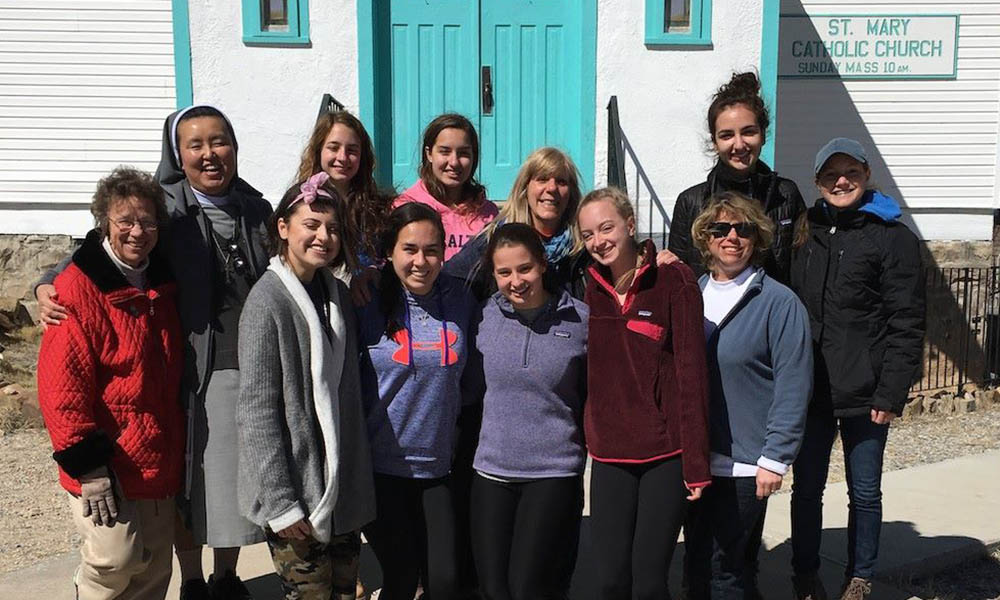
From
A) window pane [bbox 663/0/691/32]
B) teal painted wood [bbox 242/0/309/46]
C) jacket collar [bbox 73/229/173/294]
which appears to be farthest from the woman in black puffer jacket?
teal painted wood [bbox 242/0/309/46]

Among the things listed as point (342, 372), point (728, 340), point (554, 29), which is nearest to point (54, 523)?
point (342, 372)

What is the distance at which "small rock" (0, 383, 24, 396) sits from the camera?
709 cm

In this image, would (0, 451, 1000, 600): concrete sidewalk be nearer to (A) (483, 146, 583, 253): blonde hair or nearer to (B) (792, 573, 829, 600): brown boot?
(B) (792, 573, 829, 600): brown boot

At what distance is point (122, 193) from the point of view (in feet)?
9.64

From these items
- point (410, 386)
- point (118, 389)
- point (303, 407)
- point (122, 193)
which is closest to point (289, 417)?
point (303, 407)

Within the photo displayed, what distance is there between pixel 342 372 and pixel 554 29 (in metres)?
5.56

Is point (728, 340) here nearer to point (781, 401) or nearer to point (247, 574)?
point (781, 401)

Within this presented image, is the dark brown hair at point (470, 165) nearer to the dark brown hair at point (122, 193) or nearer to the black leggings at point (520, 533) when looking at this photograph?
the dark brown hair at point (122, 193)

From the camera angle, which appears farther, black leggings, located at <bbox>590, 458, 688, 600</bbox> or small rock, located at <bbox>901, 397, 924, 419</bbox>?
small rock, located at <bbox>901, 397, 924, 419</bbox>

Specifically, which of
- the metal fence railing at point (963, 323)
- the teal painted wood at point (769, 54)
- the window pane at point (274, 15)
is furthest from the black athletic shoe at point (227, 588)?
the metal fence railing at point (963, 323)

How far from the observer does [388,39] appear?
7742 millimetres

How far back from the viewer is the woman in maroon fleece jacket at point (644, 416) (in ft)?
9.81

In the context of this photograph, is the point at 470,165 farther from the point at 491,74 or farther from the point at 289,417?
the point at 491,74

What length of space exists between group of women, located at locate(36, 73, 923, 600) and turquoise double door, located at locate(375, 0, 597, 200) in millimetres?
4541
